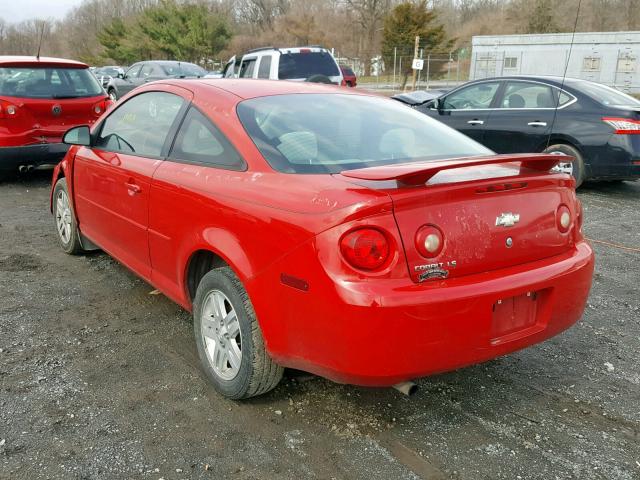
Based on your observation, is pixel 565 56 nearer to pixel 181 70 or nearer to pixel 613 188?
pixel 181 70

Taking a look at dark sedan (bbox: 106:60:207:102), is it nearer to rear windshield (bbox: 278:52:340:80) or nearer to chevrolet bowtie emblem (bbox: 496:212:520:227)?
Result: rear windshield (bbox: 278:52:340:80)

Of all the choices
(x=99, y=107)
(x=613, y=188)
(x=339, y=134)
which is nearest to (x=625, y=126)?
(x=613, y=188)

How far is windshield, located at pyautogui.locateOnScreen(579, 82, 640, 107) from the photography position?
7613 millimetres

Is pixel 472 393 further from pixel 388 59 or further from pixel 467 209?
pixel 388 59

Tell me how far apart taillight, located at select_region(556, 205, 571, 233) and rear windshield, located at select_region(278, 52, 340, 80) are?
995 cm

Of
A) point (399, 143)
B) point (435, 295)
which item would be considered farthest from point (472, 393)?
point (399, 143)

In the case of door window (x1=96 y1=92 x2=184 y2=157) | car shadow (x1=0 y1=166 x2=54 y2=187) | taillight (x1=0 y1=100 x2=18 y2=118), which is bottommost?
car shadow (x1=0 y1=166 x2=54 y2=187)

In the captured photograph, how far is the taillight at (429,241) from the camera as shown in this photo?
2.28 meters

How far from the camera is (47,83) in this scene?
Answer: 7.74 metres

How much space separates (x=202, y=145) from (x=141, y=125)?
2.96ft

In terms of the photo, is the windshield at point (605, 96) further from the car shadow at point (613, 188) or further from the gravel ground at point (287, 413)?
the gravel ground at point (287, 413)

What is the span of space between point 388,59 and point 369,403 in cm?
4559

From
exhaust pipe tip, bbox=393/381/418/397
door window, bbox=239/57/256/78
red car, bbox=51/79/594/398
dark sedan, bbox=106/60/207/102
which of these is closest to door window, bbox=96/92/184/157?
red car, bbox=51/79/594/398

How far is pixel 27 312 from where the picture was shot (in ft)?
12.9
